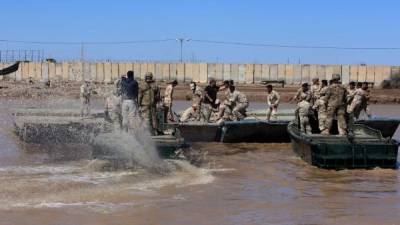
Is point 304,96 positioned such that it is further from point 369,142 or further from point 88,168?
point 88,168

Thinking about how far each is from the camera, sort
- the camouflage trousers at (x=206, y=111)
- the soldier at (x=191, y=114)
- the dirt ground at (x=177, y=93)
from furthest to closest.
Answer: the dirt ground at (x=177, y=93) < the camouflage trousers at (x=206, y=111) < the soldier at (x=191, y=114)

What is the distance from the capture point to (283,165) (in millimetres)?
14922

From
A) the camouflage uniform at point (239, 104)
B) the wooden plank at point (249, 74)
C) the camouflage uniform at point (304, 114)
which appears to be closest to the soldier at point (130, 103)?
the camouflage uniform at point (304, 114)

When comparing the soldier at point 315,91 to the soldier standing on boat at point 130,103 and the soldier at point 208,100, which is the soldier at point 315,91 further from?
the soldier standing on boat at point 130,103

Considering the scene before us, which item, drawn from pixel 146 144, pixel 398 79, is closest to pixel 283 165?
pixel 146 144

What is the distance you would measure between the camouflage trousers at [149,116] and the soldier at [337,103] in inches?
155

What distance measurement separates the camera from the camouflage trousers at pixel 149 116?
559 inches

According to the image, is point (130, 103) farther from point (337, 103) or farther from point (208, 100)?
point (208, 100)

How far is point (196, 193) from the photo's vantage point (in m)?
11.1

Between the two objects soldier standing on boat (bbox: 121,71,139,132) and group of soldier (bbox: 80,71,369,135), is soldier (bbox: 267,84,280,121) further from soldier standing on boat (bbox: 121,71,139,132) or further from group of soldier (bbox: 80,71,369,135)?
soldier standing on boat (bbox: 121,71,139,132)

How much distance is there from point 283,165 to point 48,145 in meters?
6.61

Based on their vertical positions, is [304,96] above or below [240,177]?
above

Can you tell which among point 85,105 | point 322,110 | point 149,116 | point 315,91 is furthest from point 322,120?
point 85,105

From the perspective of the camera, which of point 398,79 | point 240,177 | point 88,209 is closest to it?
point 88,209
